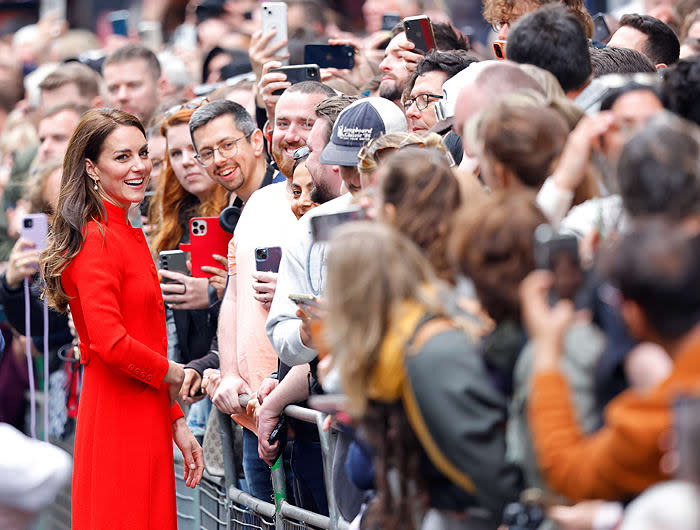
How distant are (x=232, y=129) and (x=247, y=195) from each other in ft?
1.03

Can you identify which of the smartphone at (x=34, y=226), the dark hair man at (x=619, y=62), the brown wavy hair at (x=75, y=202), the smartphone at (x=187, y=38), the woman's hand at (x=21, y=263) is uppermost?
the dark hair man at (x=619, y=62)

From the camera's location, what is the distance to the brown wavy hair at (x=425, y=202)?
2.99 metres

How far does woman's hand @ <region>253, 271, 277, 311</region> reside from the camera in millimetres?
4766

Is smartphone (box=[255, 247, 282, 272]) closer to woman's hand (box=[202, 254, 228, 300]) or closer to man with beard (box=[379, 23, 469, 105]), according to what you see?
woman's hand (box=[202, 254, 228, 300])

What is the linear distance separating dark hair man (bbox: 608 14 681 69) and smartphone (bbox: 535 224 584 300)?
2698 mm

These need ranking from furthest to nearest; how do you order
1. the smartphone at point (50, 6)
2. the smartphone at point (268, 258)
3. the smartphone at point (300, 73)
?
the smartphone at point (50, 6)
the smartphone at point (300, 73)
the smartphone at point (268, 258)

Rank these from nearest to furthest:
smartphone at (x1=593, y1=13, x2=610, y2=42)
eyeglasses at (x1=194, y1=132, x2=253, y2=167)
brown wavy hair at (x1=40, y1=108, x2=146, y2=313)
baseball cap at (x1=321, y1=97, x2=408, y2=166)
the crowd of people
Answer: the crowd of people
baseball cap at (x1=321, y1=97, x2=408, y2=166)
brown wavy hair at (x1=40, y1=108, x2=146, y2=313)
eyeglasses at (x1=194, y1=132, x2=253, y2=167)
smartphone at (x1=593, y1=13, x2=610, y2=42)

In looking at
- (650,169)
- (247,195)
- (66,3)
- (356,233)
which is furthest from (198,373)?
(66,3)

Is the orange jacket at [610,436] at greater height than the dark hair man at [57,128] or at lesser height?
greater

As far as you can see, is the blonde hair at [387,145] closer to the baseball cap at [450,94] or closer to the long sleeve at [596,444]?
the baseball cap at [450,94]

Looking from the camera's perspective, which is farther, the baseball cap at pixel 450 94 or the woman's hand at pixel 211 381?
the woman's hand at pixel 211 381

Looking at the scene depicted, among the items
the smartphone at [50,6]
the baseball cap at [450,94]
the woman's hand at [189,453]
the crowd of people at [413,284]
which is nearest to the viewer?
the crowd of people at [413,284]

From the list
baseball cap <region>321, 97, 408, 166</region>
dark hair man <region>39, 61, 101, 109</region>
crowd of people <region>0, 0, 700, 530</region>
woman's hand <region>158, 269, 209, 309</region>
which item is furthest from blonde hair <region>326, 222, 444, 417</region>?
dark hair man <region>39, 61, 101, 109</region>

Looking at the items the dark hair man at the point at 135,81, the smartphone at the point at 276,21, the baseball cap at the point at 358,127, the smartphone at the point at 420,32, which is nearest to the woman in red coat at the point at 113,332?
the baseball cap at the point at 358,127
